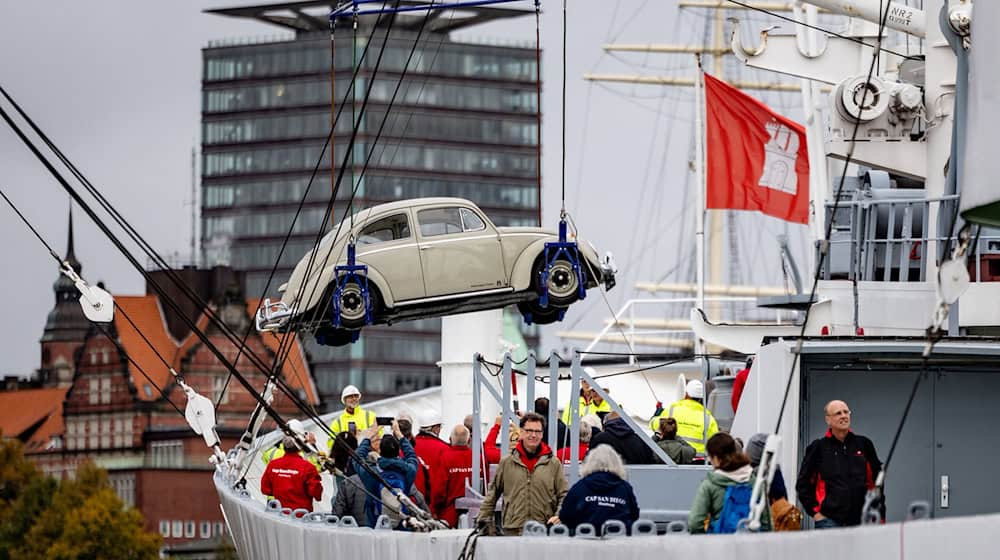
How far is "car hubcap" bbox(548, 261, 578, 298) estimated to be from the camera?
20906 mm

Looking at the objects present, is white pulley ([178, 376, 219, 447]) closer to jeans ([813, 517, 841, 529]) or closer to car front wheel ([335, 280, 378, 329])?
car front wheel ([335, 280, 378, 329])

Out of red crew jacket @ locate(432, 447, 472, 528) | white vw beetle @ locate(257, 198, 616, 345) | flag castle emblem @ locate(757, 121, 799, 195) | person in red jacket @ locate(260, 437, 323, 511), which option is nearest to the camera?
red crew jacket @ locate(432, 447, 472, 528)

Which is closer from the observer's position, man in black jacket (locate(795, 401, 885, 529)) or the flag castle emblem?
man in black jacket (locate(795, 401, 885, 529))

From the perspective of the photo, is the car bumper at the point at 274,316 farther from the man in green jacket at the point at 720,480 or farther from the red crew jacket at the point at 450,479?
the man in green jacket at the point at 720,480

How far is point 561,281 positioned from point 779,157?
458 inches

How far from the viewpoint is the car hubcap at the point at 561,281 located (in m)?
20.9

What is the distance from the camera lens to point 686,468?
14.8 meters

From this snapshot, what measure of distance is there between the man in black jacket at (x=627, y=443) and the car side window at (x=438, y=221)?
263 inches

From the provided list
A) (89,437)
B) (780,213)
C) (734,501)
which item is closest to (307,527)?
(734,501)

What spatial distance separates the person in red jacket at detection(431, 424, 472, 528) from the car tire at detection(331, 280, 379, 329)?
4771 millimetres

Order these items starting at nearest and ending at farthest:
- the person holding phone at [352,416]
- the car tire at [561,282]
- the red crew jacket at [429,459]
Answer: the red crew jacket at [429,459] < the person holding phone at [352,416] < the car tire at [561,282]

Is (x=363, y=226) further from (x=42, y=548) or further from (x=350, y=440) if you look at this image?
(x=42, y=548)

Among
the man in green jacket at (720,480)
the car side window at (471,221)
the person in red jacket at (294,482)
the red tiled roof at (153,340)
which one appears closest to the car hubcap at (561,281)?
the car side window at (471,221)

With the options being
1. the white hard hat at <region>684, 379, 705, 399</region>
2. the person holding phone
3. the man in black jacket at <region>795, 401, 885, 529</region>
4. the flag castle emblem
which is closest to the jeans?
the man in black jacket at <region>795, 401, 885, 529</region>
